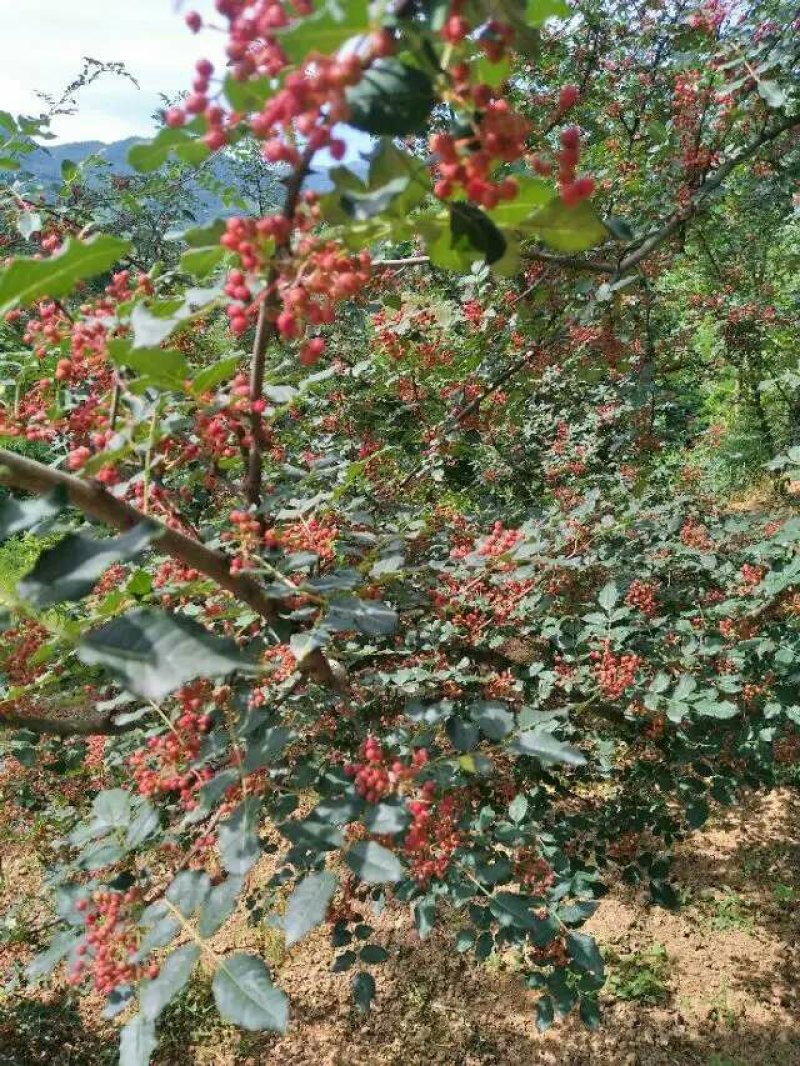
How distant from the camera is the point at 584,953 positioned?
6.39 feet

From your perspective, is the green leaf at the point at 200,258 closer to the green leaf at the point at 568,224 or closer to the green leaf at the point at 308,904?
the green leaf at the point at 568,224

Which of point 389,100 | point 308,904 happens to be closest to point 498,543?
point 308,904

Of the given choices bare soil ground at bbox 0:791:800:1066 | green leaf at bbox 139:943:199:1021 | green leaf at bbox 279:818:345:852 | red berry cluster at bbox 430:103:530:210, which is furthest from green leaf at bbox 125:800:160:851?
bare soil ground at bbox 0:791:800:1066

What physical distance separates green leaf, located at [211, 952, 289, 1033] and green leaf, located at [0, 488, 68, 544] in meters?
0.83

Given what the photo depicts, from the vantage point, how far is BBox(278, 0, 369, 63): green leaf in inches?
28.3

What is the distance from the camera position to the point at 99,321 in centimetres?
125

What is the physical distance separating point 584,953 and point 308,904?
1044 mm

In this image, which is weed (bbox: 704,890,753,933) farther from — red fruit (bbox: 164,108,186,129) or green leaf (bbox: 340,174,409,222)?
red fruit (bbox: 164,108,186,129)

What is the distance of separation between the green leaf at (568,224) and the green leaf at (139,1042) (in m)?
1.47

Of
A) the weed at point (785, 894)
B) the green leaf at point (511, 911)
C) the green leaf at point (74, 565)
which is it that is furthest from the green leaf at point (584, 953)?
the weed at point (785, 894)

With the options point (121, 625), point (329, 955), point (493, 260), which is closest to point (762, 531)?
point (493, 260)

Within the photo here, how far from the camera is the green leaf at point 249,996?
1.14m

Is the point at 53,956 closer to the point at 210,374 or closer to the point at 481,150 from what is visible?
the point at 210,374

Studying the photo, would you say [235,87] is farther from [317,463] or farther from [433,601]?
[433,601]
